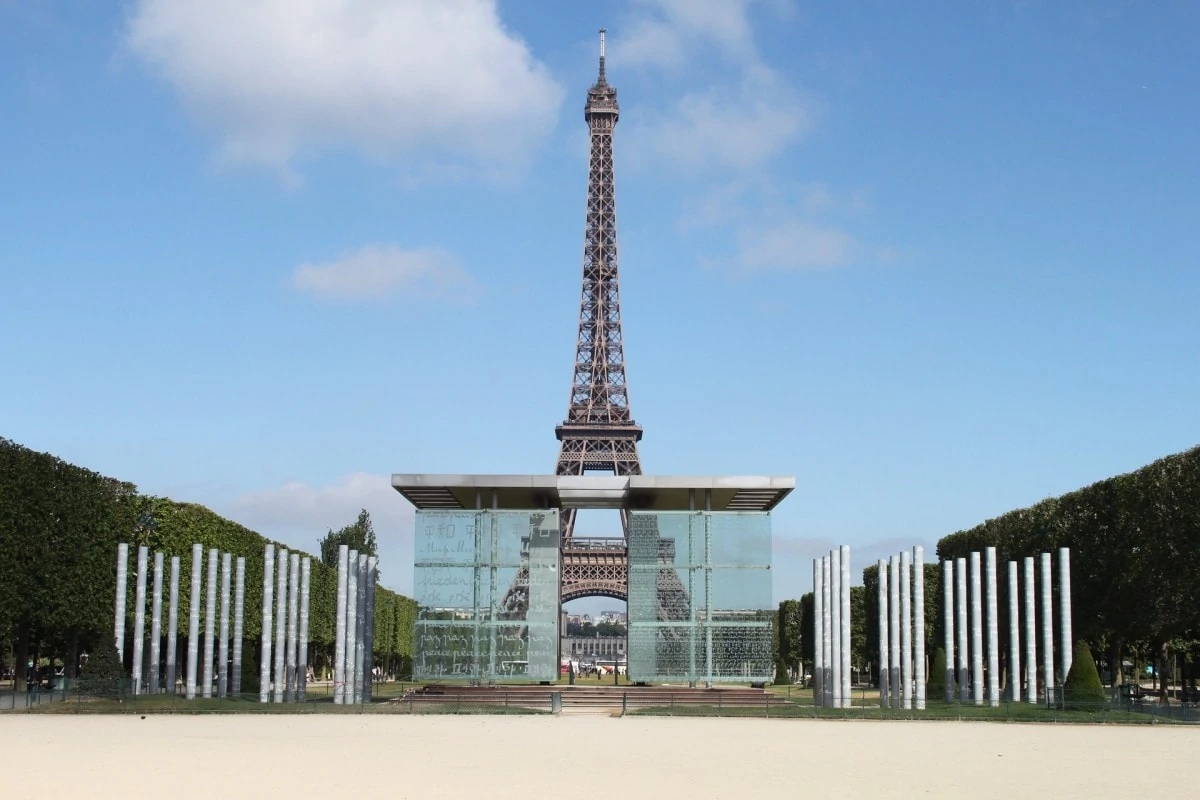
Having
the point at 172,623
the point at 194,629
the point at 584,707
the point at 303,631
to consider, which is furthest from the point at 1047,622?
the point at 172,623

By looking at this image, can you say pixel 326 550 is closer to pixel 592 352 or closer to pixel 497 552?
pixel 592 352

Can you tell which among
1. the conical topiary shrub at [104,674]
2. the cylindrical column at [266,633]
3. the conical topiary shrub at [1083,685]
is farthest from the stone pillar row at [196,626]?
the conical topiary shrub at [1083,685]

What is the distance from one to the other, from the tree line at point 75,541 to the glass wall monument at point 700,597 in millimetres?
15057

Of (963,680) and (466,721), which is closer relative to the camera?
(466,721)

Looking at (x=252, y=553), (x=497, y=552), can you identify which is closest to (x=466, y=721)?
(x=497, y=552)

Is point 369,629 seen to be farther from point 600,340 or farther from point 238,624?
point 600,340

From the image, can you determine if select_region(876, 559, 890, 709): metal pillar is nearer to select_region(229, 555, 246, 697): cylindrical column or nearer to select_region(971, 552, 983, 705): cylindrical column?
select_region(971, 552, 983, 705): cylindrical column

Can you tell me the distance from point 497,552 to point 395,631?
49745 mm

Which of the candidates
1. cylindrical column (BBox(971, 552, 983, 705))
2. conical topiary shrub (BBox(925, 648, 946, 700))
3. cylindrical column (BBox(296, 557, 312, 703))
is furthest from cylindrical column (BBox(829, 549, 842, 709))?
cylindrical column (BBox(296, 557, 312, 703))

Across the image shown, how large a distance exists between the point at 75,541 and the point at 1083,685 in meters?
34.5

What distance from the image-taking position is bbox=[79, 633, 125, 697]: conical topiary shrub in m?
42.5

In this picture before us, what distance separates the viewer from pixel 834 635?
4544 cm

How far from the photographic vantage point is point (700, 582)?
46.4 meters

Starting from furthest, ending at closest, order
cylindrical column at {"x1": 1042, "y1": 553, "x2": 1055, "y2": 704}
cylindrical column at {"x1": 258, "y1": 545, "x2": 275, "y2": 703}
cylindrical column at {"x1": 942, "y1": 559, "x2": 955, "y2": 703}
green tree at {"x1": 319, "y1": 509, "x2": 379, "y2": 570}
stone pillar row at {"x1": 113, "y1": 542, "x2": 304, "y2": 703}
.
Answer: green tree at {"x1": 319, "y1": 509, "x2": 379, "y2": 570}
cylindrical column at {"x1": 942, "y1": 559, "x2": 955, "y2": 703}
cylindrical column at {"x1": 258, "y1": 545, "x2": 275, "y2": 703}
cylindrical column at {"x1": 1042, "y1": 553, "x2": 1055, "y2": 704}
stone pillar row at {"x1": 113, "y1": 542, "x2": 304, "y2": 703}
